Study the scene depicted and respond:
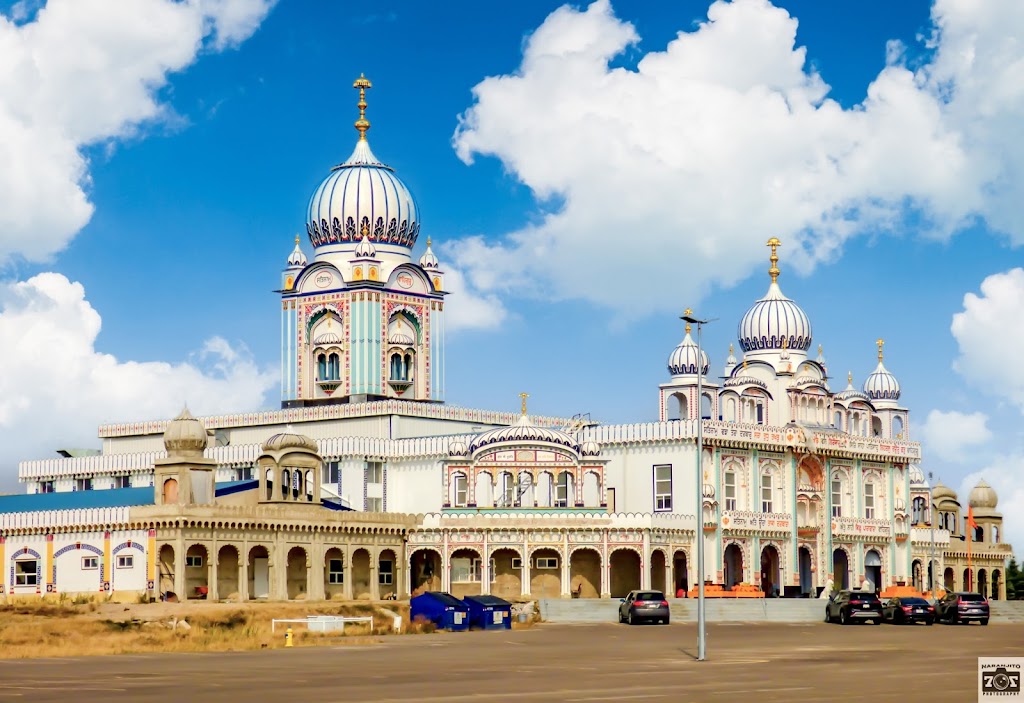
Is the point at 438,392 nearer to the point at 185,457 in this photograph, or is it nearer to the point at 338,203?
the point at 338,203

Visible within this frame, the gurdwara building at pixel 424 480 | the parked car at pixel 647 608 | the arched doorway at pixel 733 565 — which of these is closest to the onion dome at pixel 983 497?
the gurdwara building at pixel 424 480

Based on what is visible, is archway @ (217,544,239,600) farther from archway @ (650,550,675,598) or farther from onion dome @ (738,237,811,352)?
onion dome @ (738,237,811,352)

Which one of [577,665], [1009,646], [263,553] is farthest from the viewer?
[263,553]

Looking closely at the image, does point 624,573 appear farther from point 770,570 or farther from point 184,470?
point 184,470

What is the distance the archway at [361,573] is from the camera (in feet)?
305

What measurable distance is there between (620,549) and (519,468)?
656cm

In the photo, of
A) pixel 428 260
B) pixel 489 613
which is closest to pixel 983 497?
pixel 428 260

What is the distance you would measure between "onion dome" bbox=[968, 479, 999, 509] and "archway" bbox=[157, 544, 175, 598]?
71.0m

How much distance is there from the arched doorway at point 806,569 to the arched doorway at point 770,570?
8.31ft

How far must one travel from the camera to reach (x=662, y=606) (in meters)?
75.8

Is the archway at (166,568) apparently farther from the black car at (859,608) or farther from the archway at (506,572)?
the black car at (859,608)

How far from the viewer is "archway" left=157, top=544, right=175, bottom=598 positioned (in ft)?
276

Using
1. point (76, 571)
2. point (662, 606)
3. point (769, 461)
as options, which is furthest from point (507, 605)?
point (769, 461)

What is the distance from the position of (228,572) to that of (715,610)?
22.9 meters
